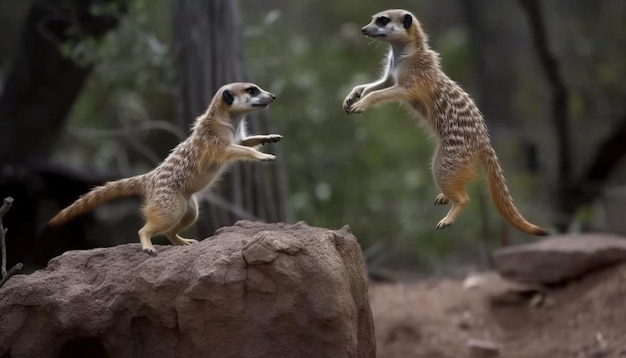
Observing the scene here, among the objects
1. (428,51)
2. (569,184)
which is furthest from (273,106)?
(428,51)

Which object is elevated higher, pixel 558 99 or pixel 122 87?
pixel 122 87

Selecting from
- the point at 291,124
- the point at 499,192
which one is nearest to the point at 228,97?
the point at 499,192

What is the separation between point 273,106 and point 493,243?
284cm

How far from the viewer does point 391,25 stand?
4.57 meters

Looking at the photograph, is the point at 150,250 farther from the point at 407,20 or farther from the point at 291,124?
the point at 291,124

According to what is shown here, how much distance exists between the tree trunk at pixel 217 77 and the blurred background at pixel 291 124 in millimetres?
13

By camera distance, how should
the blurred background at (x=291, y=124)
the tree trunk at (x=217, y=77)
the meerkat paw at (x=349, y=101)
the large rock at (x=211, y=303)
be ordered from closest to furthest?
the large rock at (x=211, y=303) → the meerkat paw at (x=349, y=101) → the tree trunk at (x=217, y=77) → the blurred background at (x=291, y=124)

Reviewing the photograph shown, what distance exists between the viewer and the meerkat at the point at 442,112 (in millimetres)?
4438

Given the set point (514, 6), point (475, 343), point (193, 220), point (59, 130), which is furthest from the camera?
point (514, 6)

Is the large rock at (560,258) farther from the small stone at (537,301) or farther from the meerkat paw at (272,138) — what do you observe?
the meerkat paw at (272,138)

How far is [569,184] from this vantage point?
11.2m

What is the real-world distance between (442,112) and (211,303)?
137cm

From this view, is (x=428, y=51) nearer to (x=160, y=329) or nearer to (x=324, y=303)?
(x=324, y=303)

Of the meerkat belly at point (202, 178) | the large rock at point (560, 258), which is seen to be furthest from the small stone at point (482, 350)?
the meerkat belly at point (202, 178)
